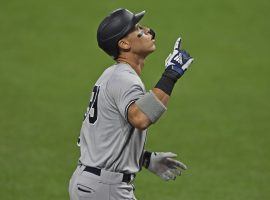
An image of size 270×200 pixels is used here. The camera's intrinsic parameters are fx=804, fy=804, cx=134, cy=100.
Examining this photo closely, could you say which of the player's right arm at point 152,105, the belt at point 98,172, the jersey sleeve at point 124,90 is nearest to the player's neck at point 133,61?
the jersey sleeve at point 124,90

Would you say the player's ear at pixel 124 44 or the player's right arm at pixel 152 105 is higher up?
the player's ear at pixel 124 44

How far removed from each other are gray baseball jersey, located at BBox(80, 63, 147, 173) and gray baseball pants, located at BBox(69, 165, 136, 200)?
0.08 meters

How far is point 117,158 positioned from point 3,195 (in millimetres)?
3475

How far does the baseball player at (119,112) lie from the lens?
6.49 meters

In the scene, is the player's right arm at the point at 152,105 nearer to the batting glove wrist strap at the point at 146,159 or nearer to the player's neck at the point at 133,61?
the player's neck at the point at 133,61

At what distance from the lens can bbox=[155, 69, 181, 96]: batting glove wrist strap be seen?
6.52 m

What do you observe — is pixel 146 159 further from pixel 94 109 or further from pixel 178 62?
pixel 178 62

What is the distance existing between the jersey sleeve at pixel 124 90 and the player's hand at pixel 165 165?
105cm

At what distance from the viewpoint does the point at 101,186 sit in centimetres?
675

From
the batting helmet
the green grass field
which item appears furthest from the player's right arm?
the green grass field

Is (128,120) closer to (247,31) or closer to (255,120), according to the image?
(255,120)

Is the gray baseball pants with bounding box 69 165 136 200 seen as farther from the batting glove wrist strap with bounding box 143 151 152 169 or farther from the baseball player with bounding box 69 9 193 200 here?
the batting glove wrist strap with bounding box 143 151 152 169

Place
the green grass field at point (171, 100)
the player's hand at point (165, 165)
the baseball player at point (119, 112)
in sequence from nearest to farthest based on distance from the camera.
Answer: the baseball player at point (119, 112), the player's hand at point (165, 165), the green grass field at point (171, 100)

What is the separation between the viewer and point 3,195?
9797mm
